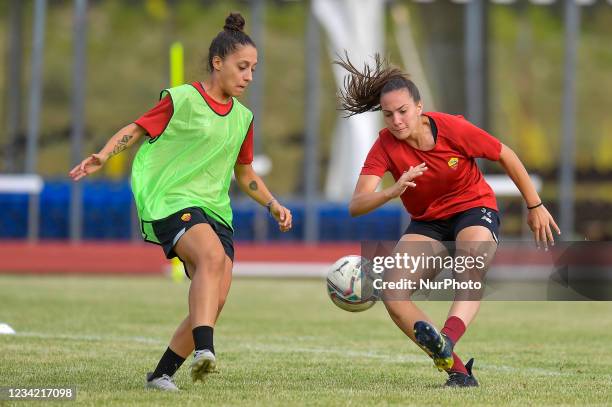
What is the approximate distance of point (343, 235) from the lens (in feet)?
73.2

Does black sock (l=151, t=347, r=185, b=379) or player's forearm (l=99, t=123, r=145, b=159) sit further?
black sock (l=151, t=347, r=185, b=379)

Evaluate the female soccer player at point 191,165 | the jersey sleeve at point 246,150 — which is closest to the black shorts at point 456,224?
the female soccer player at point 191,165

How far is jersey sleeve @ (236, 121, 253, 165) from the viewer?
7.35 meters

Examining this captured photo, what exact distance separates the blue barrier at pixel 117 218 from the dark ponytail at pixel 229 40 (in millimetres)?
14334

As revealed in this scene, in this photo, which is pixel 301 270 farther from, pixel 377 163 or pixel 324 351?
pixel 377 163

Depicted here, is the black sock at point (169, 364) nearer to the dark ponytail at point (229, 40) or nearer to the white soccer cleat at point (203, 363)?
the white soccer cleat at point (203, 363)

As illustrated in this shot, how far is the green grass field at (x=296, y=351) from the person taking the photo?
22.7 feet

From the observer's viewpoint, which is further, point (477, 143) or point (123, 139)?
point (477, 143)

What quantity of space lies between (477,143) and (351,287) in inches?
41.6

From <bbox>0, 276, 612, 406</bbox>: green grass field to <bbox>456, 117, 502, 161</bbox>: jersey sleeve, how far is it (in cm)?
128

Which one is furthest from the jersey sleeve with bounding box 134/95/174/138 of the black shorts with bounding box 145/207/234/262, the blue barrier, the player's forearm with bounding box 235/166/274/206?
the blue barrier

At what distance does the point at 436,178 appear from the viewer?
24.1 ft


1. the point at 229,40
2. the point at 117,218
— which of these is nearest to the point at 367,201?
the point at 229,40

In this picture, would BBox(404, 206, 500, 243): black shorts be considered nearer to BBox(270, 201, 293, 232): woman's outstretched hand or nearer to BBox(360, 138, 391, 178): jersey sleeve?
BBox(360, 138, 391, 178): jersey sleeve
